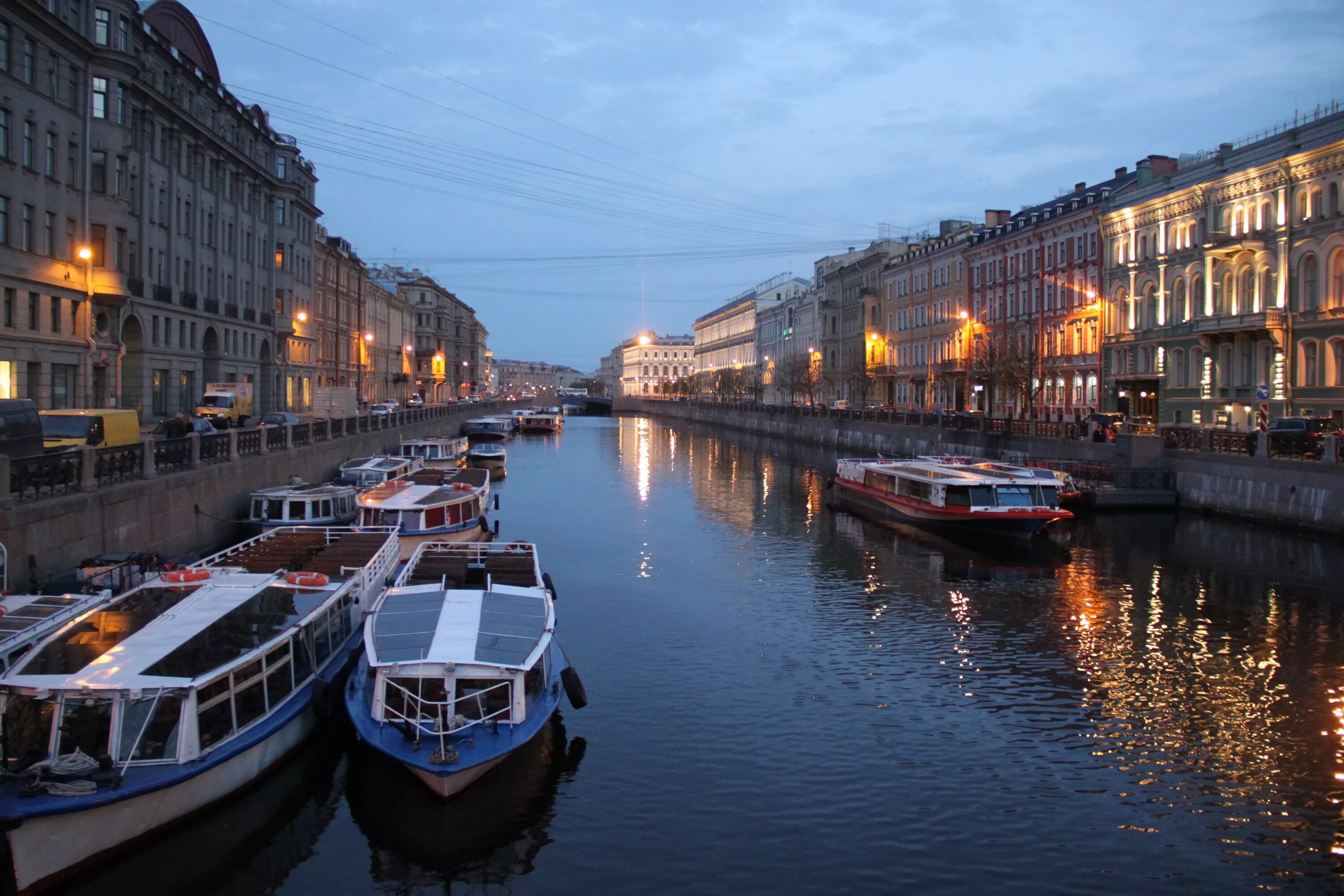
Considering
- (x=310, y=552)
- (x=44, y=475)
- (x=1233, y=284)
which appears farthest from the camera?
(x=1233, y=284)

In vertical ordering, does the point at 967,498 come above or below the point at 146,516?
below

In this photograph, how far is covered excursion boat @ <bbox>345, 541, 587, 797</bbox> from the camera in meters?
13.4

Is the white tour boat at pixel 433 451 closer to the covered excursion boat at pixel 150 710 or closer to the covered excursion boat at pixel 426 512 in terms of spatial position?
the covered excursion boat at pixel 426 512

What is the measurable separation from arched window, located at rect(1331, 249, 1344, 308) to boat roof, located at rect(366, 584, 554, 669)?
1585 inches

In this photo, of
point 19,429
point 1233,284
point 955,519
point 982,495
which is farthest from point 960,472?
point 19,429

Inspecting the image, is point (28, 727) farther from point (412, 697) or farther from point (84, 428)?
point (84, 428)

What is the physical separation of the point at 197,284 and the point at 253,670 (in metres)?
47.1

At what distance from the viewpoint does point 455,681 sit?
14.0m

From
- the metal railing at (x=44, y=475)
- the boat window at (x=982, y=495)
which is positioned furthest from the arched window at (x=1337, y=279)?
the metal railing at (x=44, y=475)

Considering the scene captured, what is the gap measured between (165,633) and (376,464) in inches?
1238

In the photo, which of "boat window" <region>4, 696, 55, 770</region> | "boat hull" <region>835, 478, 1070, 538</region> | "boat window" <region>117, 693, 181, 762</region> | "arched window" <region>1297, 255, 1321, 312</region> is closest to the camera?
"boat window" <region>4, 696, 55, 770</region>

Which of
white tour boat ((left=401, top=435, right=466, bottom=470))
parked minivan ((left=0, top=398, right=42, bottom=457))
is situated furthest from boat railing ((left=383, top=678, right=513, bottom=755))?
white tour boat ((left=401, top=435, right=466, bottom=470))

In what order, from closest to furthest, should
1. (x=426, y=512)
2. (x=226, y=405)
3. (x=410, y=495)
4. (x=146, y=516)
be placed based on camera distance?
(x=146, y=516), (x=426, y=512), (x=410, y=495), (x=226, y=405)

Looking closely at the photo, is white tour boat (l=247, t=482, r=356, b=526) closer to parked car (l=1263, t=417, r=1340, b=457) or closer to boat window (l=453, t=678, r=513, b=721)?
boat window (l=453, t=678, r=513, b=721)
